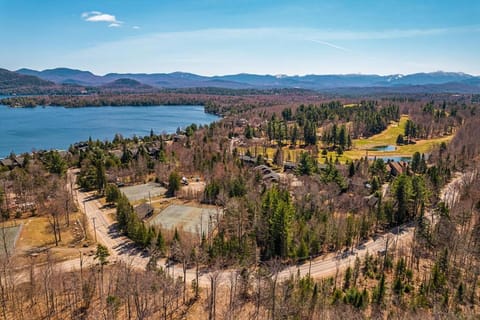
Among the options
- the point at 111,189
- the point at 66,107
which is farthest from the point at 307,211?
the point at 66,107

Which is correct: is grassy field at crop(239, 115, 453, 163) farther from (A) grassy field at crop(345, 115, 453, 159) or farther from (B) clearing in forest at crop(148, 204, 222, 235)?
(B) clearing in forest at crop(148, 204, 222, 235)

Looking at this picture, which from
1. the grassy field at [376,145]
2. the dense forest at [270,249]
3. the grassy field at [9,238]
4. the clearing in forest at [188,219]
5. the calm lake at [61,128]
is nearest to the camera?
the dense forest at [270,249]

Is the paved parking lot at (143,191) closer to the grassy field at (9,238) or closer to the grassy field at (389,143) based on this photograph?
the grassy field at (9,238)

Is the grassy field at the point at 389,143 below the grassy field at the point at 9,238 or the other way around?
the other way around

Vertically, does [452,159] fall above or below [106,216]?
above

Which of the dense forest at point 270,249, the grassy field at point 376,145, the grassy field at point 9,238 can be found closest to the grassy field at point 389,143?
the grassy field at point 376,145

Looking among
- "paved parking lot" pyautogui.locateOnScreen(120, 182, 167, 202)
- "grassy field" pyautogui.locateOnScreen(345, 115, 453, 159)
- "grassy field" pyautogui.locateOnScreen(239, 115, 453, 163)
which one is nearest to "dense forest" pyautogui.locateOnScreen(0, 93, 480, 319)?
"paved parking lot" pyautogui.locateOnScreen(120, 182, 167, 202)

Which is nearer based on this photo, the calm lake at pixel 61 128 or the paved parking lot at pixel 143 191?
the paved parking lot at pixel 143 191

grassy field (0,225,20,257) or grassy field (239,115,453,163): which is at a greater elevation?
grassy field (239,115,453,163)

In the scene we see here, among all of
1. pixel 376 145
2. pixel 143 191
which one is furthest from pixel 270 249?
pixel 376 145

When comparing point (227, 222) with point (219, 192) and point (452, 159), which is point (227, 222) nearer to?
point (219, 192)

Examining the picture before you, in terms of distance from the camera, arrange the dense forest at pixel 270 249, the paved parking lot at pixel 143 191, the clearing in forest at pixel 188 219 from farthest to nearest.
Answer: the paved parking lot at pixel 143 191 < the clearing in forest at pixel 188 219 < the dense forest at pixel 270 249
